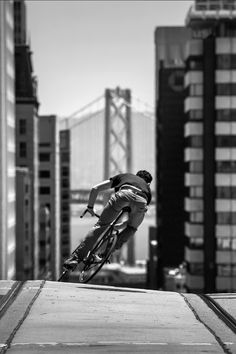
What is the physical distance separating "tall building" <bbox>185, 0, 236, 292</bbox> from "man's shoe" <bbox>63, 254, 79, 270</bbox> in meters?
78.5

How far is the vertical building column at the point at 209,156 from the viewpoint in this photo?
97125mm

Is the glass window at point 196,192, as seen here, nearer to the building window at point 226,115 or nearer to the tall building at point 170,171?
the building window at point 226,115

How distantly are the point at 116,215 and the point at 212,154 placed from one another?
8313cm

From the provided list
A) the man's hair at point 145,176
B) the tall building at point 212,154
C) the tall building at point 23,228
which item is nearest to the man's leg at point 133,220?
the man's hair at point 145,176

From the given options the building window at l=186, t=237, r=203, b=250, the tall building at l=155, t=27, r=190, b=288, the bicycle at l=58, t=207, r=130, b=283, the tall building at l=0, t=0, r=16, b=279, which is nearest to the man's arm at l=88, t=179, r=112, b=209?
the bicycle at l=58, t=207, r=130, b=283

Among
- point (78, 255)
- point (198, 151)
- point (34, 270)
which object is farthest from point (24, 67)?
point (78, 255)

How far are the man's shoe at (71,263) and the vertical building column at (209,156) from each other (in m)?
79.1

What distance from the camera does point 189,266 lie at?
329ft

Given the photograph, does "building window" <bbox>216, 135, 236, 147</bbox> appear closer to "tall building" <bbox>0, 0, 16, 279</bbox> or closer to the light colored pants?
"tall building" <bbox>0, 0, 16, 279</bbox>

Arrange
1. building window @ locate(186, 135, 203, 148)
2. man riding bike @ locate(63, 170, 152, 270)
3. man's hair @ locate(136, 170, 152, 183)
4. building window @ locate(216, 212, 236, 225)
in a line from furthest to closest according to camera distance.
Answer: building window @ locate(186, 135, 203, 148)
building window @ locate(216, 212, 236, 225)
man's hair @ locate(136, 170, 152, 183)
man riding bike @ locate(63, 170, 152, 270)

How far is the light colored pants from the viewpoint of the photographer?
16.9 m

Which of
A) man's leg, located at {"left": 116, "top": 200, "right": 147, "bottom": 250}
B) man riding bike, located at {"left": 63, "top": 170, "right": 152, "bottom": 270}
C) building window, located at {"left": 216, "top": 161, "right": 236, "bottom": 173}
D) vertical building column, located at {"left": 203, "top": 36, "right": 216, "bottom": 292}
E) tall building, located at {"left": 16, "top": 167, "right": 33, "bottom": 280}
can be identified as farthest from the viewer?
tall building, located at {"left": 16, "top": 167, "right": 33, "bottom": 280}

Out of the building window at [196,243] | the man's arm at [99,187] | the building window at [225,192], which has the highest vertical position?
the building window at [225,192]

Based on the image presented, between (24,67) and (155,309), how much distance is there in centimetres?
16818
